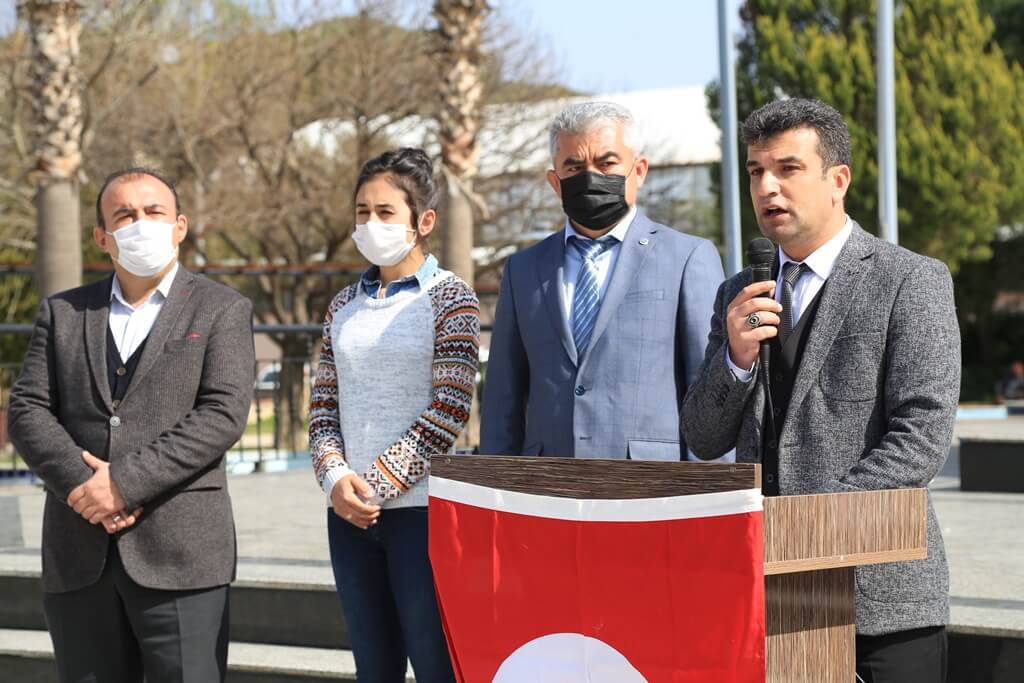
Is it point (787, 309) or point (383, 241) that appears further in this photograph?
point (383, 241)

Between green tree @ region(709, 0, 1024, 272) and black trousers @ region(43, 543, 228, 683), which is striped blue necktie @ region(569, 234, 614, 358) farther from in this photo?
green tree @ region(709, 0, 1024, 272)

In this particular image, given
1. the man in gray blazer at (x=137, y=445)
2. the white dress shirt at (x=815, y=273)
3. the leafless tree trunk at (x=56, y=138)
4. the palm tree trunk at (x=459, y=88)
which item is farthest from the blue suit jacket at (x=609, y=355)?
the leafless tree trunk at (x=56, y=138)

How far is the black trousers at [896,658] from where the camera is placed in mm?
2879

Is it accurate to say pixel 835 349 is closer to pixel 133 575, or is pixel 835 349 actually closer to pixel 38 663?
pixel 133 575

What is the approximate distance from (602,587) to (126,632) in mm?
2091

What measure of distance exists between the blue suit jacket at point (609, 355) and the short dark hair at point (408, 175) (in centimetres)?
50

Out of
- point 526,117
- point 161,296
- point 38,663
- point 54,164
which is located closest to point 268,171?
point 526,117

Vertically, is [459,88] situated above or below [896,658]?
above

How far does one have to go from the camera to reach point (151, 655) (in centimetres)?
407

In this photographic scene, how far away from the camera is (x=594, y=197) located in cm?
368

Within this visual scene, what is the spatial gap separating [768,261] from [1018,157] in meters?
32.6

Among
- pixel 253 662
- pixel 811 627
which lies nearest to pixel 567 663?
pixel 811 627

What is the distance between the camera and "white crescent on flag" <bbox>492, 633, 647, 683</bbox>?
2.64m

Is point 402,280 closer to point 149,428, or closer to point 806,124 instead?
point 149,428
